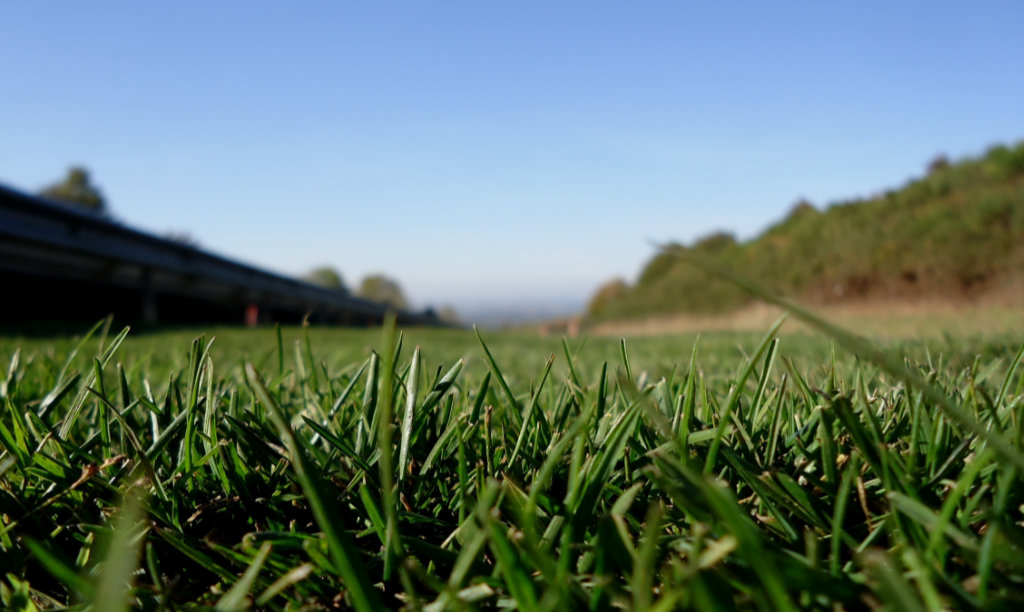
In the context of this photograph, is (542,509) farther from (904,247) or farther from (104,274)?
(904,247)

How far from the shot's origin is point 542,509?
2.21 feet

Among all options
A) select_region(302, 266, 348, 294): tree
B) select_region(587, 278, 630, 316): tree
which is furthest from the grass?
select_region(302, 266, 348, 294): tree

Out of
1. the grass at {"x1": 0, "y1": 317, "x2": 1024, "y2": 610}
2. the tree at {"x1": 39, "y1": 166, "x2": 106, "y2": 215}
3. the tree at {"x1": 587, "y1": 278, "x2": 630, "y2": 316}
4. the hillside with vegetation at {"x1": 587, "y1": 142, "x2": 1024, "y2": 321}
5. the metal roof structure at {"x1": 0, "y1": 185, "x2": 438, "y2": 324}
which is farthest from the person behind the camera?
the tree at {"x1": 587, "y1": 278, "x2": 630, "y2": 316}

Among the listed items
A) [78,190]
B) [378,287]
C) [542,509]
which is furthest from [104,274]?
[378,287]

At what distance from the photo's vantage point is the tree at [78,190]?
41812mm

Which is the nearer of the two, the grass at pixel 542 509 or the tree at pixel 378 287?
the grass at pixel 542 509

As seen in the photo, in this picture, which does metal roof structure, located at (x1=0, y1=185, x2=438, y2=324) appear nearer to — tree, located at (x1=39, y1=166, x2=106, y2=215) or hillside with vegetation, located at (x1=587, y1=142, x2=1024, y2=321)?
hillside with vegetation, located at (x1=587, y1=142, x2=1024, y2=321)

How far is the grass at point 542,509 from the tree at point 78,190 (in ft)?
159

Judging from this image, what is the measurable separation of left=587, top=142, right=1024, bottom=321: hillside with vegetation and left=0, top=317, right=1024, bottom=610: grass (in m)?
6.20

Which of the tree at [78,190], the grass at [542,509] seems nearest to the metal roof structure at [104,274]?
the grass at [542,509]

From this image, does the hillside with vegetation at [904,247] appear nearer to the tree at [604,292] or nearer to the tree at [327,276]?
the tree at [604,292]

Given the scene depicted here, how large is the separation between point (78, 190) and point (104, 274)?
36.4 meters

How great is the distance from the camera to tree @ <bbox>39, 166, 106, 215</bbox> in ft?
137

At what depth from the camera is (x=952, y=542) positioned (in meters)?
0.52
